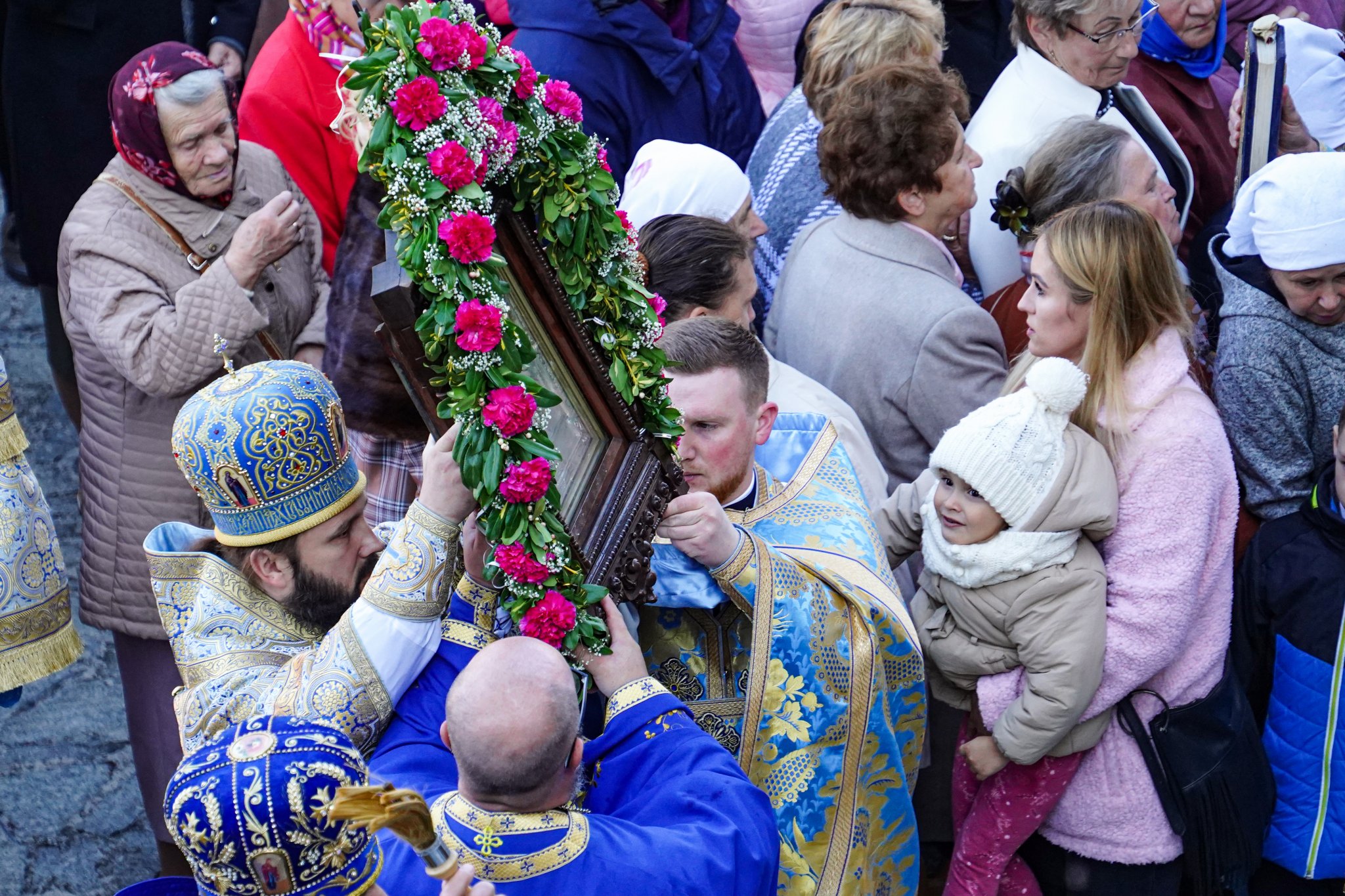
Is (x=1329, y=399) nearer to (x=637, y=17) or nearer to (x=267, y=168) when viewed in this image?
(x=637, y=17)

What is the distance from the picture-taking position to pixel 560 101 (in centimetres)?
246

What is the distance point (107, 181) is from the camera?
4102 mm

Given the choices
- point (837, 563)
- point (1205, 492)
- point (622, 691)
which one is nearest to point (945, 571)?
point (837, 563)

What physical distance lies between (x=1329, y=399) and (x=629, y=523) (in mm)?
2264

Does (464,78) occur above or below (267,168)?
above

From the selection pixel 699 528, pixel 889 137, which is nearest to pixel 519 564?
pixel 699 528

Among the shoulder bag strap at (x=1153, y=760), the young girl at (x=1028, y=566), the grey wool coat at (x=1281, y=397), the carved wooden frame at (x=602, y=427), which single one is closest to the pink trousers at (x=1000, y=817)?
the young girl at (x=1028, y=566)

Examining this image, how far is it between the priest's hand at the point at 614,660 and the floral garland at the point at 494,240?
1.5 inches

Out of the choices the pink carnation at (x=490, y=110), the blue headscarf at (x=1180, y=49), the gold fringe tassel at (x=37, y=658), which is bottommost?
the gold fringe tassel at (x=37, y=658)

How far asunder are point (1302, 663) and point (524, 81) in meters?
2.59

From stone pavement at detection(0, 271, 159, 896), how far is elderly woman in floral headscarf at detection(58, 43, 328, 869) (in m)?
0.49

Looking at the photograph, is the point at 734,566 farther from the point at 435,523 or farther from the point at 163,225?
the point at 163,225

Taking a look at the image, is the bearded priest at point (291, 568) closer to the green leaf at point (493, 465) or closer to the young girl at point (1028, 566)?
the green leaf at point (493, 465)

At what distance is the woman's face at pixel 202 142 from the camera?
13.2ft
